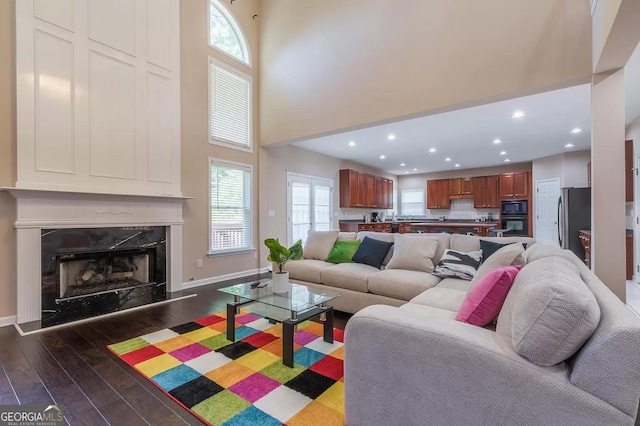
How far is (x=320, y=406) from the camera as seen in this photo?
1774mm

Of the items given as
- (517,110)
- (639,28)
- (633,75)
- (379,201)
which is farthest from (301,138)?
(379,201)

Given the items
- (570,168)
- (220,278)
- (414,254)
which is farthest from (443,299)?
(570,168)

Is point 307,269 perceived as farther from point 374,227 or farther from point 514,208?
point 514,208

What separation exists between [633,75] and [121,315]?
6.50 meters

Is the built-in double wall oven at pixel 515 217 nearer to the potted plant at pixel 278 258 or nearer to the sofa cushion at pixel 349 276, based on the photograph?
the sofa cushion at pixel 349 276

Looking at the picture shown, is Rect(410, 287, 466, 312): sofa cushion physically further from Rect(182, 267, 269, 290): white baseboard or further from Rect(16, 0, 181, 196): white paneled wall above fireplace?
Rect(16, 0, 181, 196): white paneled wall above fireplace

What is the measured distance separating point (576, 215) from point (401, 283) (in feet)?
16.6

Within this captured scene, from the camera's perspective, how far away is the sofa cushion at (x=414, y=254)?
132 inches

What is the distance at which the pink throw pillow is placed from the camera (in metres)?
1.60

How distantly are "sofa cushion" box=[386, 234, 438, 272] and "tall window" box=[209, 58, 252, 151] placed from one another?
344 cm

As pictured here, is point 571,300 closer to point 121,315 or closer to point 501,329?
point 501,329

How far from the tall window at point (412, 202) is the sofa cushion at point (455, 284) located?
8502mm

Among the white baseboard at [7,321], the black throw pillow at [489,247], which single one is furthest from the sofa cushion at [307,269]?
the white baseboard at [7,321]
